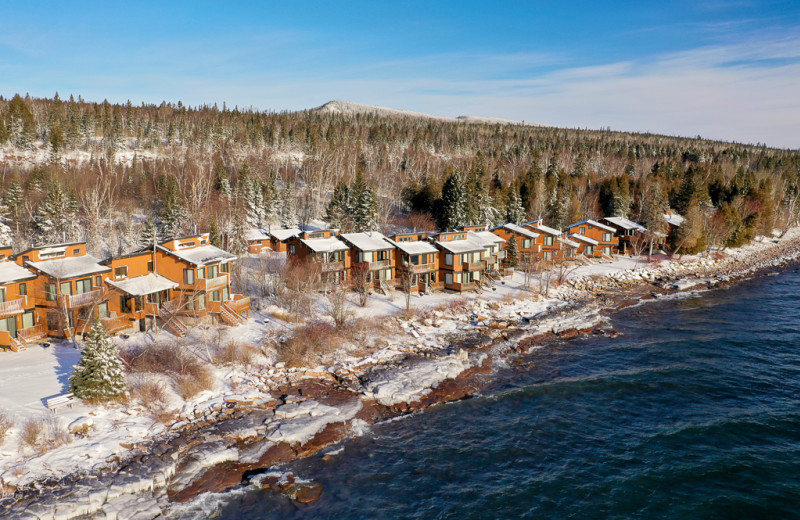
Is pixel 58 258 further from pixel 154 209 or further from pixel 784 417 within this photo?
pixel 784 417

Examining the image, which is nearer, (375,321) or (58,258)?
(58,258)

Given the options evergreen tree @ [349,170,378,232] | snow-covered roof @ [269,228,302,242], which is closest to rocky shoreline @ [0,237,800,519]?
evergreen tree @ [349,170,378,232]

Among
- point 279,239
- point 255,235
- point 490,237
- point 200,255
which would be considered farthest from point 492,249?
point 200,255

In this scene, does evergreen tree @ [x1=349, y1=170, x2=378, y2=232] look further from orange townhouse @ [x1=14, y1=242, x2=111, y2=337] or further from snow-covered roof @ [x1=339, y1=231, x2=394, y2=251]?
orange townhouse @ [x1=14, y1=242, x2=111, y2=337]

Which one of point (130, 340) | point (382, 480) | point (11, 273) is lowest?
point (382, 480)

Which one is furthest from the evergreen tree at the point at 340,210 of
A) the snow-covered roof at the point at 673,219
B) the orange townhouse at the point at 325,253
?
the snow-covered roof at the point at 673,219

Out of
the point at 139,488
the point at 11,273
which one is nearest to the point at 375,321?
the point at 139,488

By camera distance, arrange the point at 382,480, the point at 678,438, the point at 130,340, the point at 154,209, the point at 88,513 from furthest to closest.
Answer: the point at 154,209, the point at 130,340, the point at 678,438, the point at 382,480, the point at 88,513
